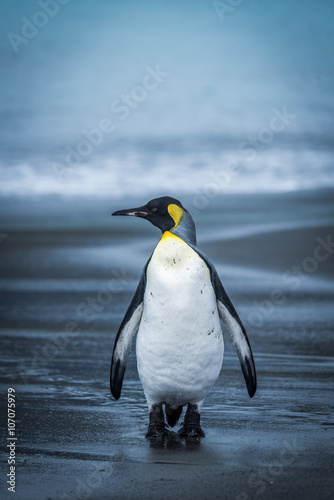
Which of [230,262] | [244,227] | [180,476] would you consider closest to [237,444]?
[180,476]

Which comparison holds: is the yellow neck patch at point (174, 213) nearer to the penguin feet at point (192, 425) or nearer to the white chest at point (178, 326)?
the white chest at point (178, 326)

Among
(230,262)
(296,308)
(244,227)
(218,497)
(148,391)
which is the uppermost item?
(244,227)

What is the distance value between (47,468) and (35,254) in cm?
1539

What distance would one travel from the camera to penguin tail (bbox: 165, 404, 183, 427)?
14.4 ft

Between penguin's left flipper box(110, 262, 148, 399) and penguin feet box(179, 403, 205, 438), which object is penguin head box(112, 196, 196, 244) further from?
penguin feet box(179, 403, 205, 438)

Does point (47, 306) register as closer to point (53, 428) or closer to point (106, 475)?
point (53, 428)

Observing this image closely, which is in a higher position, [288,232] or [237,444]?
[288,232]

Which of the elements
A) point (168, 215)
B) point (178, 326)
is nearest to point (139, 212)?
point (168, 215)

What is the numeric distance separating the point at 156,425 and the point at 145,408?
67 cm

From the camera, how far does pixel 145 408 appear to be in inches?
191

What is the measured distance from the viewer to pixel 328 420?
4.36 m

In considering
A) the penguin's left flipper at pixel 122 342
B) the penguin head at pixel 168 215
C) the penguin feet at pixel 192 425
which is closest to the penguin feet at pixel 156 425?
the penguin feet at pixel 192 425

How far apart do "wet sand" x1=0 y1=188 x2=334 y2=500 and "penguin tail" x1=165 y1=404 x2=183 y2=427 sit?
171 mm

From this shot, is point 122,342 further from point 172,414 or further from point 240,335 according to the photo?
point 240,335
